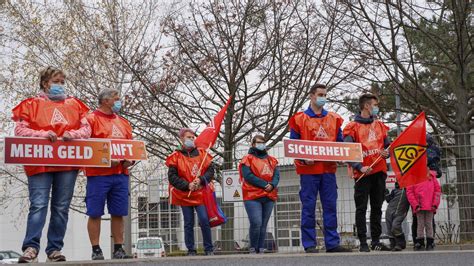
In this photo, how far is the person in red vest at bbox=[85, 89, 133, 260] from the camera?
8312mm

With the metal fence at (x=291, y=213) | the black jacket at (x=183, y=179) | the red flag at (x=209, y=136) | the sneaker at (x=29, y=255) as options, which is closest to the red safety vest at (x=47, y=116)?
the sneaker at (x=29, y=255)

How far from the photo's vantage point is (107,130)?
8.58 meters

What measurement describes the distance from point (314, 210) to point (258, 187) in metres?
2.15

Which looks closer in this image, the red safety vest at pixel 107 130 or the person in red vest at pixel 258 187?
the red safety vest at pixel 107 130

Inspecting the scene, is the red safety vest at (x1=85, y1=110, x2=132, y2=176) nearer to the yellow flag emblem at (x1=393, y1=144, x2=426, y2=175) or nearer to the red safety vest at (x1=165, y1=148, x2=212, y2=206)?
the red safety vest at (x1=165, y1=148, x2=212, y2=206)

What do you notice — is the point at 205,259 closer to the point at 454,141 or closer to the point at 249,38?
the point at 454,141

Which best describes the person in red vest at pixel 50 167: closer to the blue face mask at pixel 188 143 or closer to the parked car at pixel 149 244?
the blue face mask at pixel 188 143

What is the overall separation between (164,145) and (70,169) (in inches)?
453

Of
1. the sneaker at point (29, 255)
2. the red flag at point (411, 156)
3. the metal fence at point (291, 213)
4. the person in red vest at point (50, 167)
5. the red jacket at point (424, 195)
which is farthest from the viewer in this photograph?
the metal fence at point (291, 213)

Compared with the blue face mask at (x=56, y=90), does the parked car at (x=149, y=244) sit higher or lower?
lower

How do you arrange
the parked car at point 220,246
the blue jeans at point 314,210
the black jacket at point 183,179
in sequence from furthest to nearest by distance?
the parked car at point 220,246 → the black jacket at point 183,179 → the blue jeans at point 314,210

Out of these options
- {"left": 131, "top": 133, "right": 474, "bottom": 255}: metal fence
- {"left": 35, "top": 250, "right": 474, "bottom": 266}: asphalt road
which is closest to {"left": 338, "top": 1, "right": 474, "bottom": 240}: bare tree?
{"left": 131, "top": 133, "right": 474, "bottom": 255}: metal fence

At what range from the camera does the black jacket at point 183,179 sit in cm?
1023

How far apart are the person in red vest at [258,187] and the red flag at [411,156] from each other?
205cm
